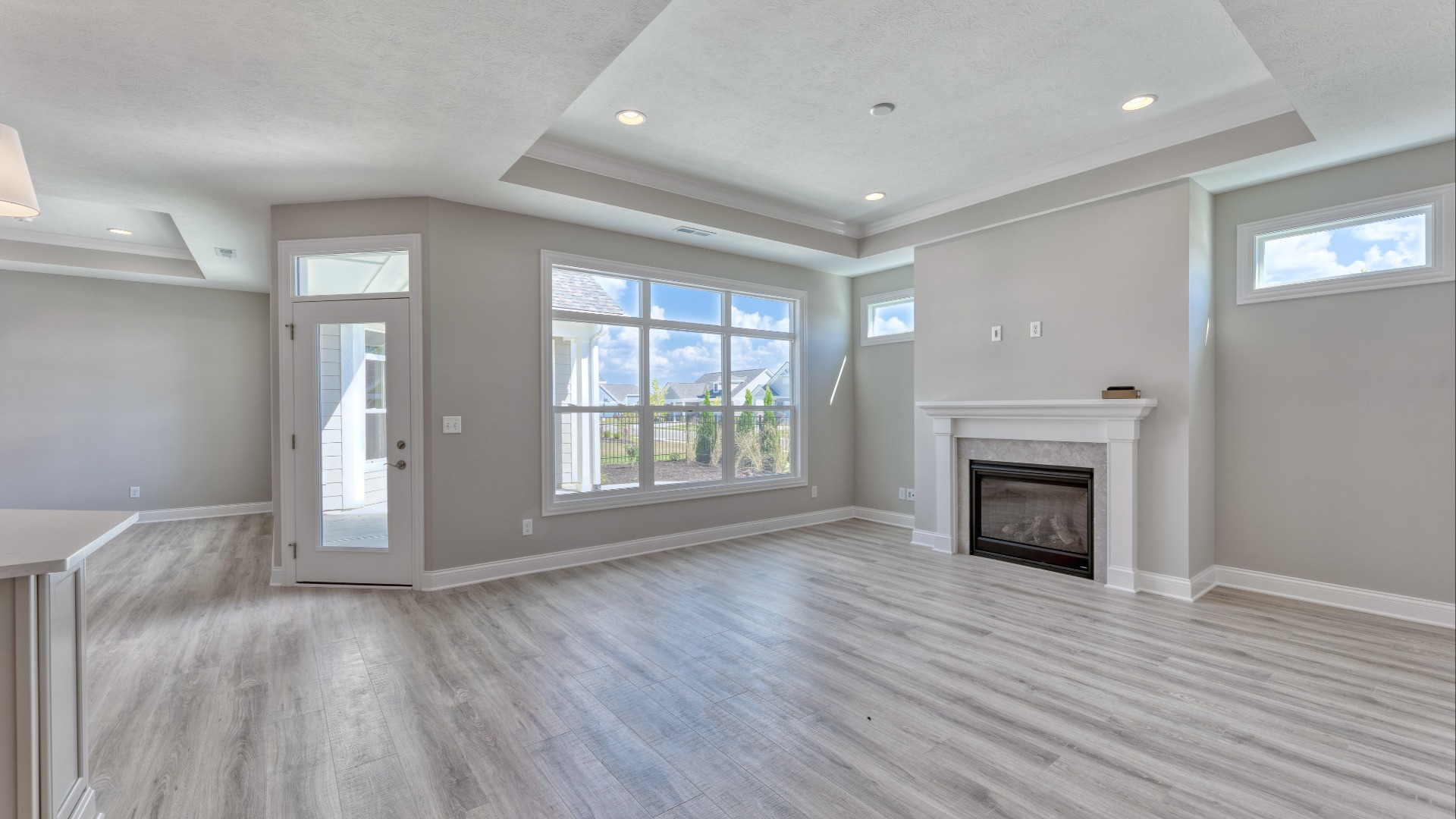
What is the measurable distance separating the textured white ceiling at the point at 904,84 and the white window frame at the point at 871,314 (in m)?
1.70

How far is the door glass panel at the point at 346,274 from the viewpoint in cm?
423

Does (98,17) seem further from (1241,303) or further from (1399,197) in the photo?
(1399,197)

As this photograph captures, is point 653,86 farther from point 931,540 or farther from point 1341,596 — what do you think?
point 1341,596

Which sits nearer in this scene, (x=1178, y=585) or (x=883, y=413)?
(x=1178, y=585)

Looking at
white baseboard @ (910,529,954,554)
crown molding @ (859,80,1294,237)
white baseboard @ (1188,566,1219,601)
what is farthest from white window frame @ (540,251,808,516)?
white baseboard @ (1188,566,1219,601)

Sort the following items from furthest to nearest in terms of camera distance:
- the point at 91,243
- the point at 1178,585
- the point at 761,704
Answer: the point at 91,243 < the point at 1178,585 < the point at 761,704

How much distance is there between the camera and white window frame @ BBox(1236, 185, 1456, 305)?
333cm

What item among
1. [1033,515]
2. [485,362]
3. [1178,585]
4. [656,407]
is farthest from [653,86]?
[1178,585]

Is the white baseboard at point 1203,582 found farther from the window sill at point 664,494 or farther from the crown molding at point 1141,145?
the window sill at point 664,494

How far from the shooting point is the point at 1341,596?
3682 mm

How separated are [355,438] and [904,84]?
13.4 ft

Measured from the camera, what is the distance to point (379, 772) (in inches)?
81.7

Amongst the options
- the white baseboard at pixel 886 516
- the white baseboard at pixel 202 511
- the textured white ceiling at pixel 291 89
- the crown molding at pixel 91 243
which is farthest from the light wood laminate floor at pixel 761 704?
the crown molding at pixel 91 243

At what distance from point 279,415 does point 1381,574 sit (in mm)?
6951
